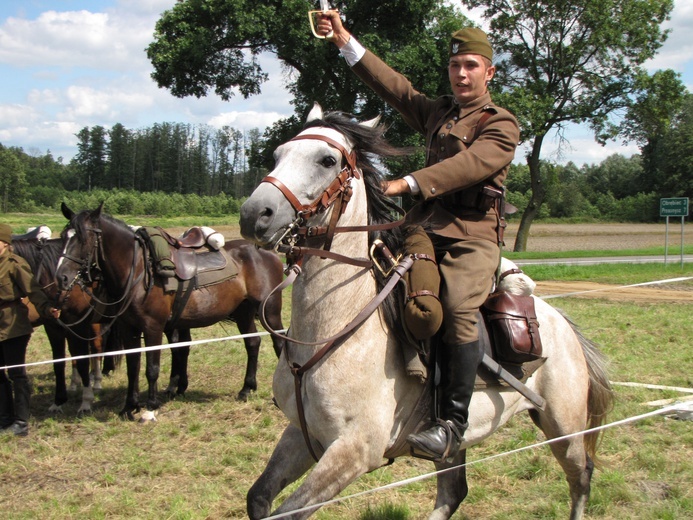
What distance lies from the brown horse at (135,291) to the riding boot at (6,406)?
1199 millimetres

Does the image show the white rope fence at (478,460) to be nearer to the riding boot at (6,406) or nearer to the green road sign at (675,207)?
the riding boot at (6,406)

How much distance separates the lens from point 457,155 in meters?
3.21

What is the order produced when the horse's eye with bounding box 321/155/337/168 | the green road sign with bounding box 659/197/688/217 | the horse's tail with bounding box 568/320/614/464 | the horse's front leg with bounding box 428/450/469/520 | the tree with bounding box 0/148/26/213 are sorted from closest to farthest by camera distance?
1. the horse's eye with bounding box 321/155/337/168
2. the horse's front leg with bounding box 428/450/469/520
3. the horse's tail with bounding box 568/320/614/464
4. the green road sign with bounding box 659/197/688/217
5. the tree with bounding box 0/148/26/213

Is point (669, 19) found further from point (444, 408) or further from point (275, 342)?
point (444, 408)

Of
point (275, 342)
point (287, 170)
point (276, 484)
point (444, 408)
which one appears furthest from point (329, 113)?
point (275, 342)

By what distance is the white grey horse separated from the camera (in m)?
2.92

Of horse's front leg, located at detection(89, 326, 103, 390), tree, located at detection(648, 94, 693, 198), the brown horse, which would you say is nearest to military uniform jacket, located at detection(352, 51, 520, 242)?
the brown horse

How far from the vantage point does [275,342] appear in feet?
28.2

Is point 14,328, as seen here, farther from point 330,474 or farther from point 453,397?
point 453,397

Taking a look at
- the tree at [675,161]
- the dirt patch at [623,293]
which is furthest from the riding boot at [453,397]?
the tree at [675,161]

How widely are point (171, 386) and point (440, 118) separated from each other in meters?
6.07

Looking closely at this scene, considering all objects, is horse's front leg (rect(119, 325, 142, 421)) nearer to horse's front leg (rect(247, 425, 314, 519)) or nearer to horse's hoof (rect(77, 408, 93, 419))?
horse's hoof (rect(77, 408, 93, 419))

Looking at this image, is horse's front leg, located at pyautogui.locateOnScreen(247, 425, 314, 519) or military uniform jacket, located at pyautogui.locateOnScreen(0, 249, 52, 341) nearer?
horse's front leg, located at pyautogui.locateOnScreen(247, 425, 314, 519)

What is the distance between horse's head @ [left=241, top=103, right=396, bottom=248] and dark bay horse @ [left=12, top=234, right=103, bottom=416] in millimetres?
5182
